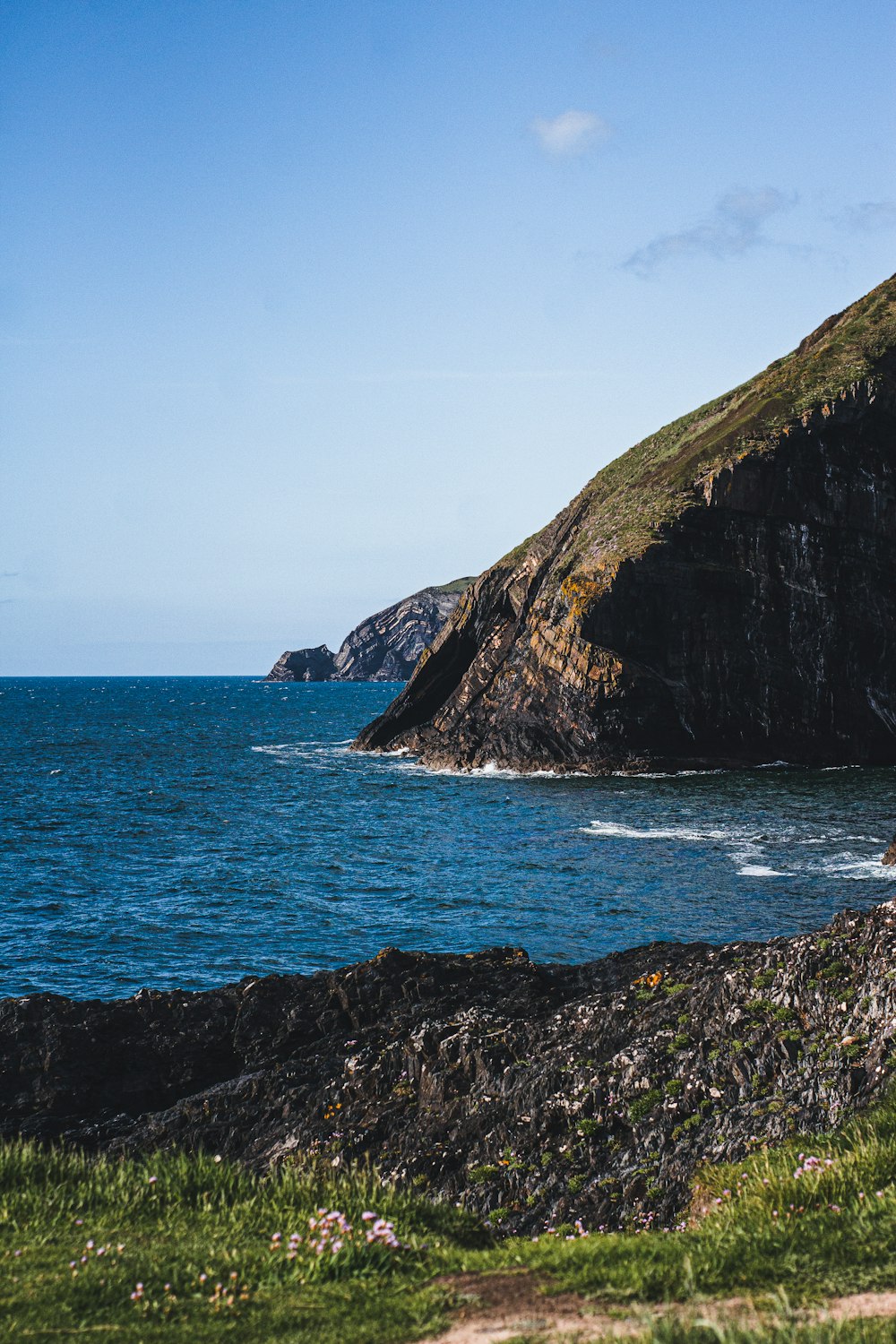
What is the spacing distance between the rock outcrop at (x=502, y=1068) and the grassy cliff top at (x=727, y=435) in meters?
58.1

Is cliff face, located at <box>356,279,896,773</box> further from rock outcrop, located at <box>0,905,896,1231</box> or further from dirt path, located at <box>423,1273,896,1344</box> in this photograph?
dirt path, located at <box>423,1273,896,1344</box>

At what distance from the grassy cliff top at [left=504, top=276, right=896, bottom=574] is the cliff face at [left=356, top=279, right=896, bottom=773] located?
0.32 meters

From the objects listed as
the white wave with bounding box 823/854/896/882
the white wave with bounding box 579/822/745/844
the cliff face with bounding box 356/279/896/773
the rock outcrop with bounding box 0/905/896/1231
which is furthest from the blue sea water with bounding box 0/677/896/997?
the rock outcrop with bounding box 0/905/896/1231

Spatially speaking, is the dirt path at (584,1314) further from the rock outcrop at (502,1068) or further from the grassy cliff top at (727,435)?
the grassy cliff top at (727,435)

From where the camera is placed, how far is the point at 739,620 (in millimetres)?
70438

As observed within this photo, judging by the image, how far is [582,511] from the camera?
8975 cm

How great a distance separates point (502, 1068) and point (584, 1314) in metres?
6.91

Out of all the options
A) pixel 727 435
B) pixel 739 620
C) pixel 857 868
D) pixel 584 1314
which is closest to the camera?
pixel 584 1314

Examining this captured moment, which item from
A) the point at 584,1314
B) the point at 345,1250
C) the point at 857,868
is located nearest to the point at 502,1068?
the point at 345,1250

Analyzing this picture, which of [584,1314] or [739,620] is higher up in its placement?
[739,620]

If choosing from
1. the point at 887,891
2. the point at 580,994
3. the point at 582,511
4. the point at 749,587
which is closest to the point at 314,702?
the point at 582,511

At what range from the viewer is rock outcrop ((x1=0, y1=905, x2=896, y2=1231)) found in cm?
1095

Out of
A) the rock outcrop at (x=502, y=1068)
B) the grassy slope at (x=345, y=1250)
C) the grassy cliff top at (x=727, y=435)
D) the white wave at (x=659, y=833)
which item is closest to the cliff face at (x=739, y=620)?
the grassy cliff top at (x=727, y=435)

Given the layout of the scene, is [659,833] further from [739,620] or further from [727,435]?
[727,435]
